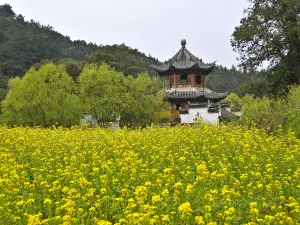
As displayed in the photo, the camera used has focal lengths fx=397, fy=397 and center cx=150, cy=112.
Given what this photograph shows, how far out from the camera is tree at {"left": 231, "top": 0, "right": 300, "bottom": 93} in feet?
75.3

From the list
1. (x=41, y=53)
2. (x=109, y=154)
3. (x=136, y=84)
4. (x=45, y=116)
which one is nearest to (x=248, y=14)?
(x=136, y=84)

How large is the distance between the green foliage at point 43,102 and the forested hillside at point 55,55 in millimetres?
14663

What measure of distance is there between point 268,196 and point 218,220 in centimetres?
126

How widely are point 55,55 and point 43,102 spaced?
5964 centimetres

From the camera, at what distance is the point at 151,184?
626cm

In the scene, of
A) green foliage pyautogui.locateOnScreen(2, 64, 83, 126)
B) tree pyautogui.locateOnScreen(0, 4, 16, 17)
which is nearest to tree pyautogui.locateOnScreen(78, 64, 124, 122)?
green foliage pyautogui.locateOnScreen(2, 64, 83, 126)

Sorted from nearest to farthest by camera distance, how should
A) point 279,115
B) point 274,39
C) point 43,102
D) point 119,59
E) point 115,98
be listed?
point 279,115 → point 274,39 → point 43,102 → point 115,98 → point 119,59

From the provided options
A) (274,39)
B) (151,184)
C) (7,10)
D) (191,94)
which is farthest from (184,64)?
(7,10)

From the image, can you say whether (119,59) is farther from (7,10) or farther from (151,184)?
(151,184)

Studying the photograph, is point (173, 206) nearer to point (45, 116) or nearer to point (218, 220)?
point (218, 220)

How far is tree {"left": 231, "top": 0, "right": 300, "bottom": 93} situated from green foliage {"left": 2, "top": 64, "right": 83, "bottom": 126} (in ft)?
38.1

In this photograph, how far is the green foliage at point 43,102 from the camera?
84.8 feet

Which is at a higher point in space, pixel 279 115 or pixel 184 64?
pixel 184 64

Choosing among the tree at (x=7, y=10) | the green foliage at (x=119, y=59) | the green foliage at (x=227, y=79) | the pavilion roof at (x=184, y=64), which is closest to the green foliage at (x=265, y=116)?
the pavilion roof at (x=184, y=64)
